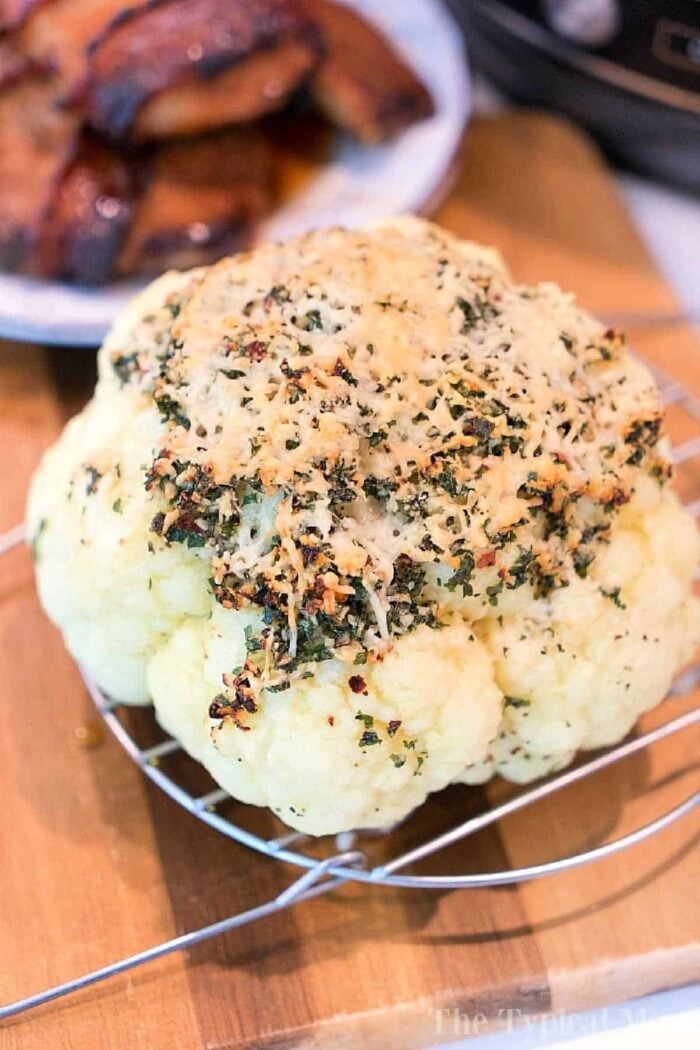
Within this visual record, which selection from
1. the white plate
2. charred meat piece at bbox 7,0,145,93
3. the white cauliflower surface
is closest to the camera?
the white cauliflower surface

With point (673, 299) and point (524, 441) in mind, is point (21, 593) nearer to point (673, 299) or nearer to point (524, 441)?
point (524, 441)

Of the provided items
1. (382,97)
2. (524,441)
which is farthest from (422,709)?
(382,97)

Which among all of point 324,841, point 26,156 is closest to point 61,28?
point 26,156

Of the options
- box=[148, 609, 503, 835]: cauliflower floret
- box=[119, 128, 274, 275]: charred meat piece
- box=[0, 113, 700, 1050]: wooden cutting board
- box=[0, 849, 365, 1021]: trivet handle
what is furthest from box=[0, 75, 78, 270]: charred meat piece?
box=[0, 849, 365, 1021]: trivet handle

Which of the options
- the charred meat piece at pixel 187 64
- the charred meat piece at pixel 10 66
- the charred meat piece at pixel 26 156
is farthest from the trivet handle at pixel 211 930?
the charred meat piece at pixel 10 66

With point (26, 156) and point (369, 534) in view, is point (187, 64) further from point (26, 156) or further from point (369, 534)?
point (369, 534)

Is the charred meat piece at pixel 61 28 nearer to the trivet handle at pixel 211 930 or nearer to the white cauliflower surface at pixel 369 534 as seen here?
the white cauliflower surface at pixel 369 534

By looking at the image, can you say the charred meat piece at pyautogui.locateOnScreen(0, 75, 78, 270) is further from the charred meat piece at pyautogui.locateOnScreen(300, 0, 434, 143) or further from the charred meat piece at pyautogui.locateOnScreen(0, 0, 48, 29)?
the charred meat piece at pyautogui.locateOnScreen(300, 0, 434, 143)
